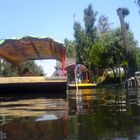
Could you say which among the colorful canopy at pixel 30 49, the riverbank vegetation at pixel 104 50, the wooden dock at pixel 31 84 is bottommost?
the wooden dock at pixel 31 84

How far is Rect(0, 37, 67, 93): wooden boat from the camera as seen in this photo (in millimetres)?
14008

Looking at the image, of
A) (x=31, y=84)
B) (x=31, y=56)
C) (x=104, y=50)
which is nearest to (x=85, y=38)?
(x=104, y=50)

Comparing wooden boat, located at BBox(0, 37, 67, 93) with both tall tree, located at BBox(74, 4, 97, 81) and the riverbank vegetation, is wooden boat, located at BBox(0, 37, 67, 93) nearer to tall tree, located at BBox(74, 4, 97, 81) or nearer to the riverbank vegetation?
the riverbank vegetation

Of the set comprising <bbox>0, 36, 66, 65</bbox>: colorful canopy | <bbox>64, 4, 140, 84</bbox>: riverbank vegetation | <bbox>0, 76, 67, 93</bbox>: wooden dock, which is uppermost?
<bbox>64, 4, 140, 84</bbox>: riverbank vegetation

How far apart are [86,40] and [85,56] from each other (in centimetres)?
287

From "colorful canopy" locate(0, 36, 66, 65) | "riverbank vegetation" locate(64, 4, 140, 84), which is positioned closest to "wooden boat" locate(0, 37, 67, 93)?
"colorful canopy" locate(0, 36, 66, 65)

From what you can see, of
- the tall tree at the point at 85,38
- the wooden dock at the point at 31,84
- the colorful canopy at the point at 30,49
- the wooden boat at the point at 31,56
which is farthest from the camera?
the tall tree at the point at 85,38

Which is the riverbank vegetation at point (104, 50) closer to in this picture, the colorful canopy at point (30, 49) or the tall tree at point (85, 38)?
the tall tree at point (85, 38)

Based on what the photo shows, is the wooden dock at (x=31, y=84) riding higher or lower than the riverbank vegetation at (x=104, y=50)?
lower

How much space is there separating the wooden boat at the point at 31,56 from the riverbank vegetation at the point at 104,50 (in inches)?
683

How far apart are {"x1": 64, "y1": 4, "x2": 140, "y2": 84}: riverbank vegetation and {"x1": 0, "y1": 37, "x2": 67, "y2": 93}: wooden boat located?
17343mm

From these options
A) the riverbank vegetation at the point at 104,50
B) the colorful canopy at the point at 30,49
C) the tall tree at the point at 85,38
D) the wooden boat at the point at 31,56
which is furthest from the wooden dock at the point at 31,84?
the tall tree at the point at 85,38

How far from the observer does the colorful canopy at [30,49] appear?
16938 millimetres

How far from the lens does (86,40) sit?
6975cm
